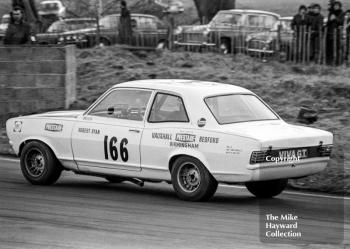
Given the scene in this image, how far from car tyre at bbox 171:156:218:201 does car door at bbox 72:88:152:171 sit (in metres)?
0.66

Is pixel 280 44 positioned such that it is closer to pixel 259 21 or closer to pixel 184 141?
pixel 259 21

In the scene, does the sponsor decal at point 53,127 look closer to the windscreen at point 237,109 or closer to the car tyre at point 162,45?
the windscreen at point 237,109

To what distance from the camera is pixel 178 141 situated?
1159 centimetres

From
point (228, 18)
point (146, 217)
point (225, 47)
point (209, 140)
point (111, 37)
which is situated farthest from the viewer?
point (228, 18)

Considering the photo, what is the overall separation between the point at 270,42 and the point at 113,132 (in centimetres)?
1337

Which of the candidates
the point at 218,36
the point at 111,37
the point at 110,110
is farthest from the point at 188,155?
the point at 111,37

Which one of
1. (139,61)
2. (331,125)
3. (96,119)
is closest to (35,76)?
(139,61)

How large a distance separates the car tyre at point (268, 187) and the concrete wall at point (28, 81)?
27.7ft

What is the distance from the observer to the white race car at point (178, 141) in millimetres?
11125

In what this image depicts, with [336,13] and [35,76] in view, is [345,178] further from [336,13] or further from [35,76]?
[336,13]

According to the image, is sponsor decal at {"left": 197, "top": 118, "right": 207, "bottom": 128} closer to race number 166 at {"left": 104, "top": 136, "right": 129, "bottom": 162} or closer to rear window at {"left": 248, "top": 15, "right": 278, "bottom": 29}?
race number 166 at {"left": 104, "top": 136, "right": 129, "bottom": 162}

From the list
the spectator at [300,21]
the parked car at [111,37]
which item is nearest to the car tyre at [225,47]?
the parked car at [111,37]

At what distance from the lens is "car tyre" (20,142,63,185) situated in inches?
504

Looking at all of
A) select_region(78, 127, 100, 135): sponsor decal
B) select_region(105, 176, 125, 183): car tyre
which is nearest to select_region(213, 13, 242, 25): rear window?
select_region(105, 176, 125, 183): car tyre
